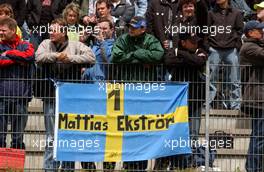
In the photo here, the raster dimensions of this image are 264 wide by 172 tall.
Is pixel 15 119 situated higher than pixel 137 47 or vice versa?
pixel 137 47

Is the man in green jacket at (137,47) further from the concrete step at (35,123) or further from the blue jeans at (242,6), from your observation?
the blue jeans at (242,6)

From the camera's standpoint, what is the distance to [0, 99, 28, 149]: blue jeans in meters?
12.2

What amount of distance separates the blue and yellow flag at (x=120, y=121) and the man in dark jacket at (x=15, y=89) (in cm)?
50

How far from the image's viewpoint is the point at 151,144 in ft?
39.9

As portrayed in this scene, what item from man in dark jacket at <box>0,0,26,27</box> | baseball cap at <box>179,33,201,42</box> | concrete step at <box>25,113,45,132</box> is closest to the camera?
concrete step at <box>25,113,45,132</box>

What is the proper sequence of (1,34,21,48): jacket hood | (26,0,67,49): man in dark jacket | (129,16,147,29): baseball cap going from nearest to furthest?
(1,34,21,48): jacket hood, (129,16,147,29): baseball cap, (26,0,67,49): man in dark jacket

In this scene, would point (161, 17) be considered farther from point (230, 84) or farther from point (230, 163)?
point (230, 163)

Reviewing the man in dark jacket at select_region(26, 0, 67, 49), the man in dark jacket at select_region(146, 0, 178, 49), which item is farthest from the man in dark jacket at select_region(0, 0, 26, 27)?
the man in dark jacket at select_region(146, 0, 178, 49)

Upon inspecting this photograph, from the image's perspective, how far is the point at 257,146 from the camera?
40.1ft

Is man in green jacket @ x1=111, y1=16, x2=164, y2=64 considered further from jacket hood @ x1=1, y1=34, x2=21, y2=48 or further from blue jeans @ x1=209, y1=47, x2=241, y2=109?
jacket hood @ x1=1, y1=34, x2=21, y2=48

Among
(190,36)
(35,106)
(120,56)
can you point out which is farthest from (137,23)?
(35,106)

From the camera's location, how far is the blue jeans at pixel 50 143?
12219 millimetres

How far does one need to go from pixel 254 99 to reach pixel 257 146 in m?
0.66

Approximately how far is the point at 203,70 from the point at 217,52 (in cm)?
267
